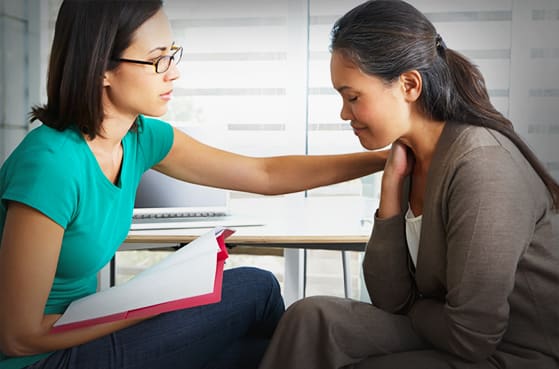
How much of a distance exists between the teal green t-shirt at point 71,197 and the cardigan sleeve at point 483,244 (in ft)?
2.01

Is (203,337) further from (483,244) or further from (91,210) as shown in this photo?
(483,244)

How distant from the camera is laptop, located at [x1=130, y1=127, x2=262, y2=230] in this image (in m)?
2.10

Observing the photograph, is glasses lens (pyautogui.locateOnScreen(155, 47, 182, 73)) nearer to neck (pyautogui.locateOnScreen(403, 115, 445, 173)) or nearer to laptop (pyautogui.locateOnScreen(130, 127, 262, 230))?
neck (pyautogui.locateOnScreen(403, 115, 445, 173))

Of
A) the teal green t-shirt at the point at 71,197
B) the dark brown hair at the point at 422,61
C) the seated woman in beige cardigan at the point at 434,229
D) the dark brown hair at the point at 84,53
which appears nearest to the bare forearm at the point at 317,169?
the seated woman in beige cardigan at the point at 434,229

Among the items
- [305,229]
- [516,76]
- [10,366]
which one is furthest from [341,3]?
[10,366]

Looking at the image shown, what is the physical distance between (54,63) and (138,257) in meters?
2.82

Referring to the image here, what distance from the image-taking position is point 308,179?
157cm

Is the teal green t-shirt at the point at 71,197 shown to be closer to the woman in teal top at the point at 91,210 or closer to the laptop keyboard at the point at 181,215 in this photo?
the woman in teal top at the point at 91,210

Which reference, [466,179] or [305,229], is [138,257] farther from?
[466,179]

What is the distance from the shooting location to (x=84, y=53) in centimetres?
112

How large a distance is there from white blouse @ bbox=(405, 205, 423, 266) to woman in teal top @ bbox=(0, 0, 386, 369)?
0.31 metres

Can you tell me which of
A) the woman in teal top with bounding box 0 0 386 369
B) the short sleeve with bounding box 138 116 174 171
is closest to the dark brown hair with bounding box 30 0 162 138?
the woman in teal top with bounding box 0 0 386 369

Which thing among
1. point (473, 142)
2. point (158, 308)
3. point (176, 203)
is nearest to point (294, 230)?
point (176, 203)

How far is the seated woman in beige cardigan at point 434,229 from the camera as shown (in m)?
1.06
